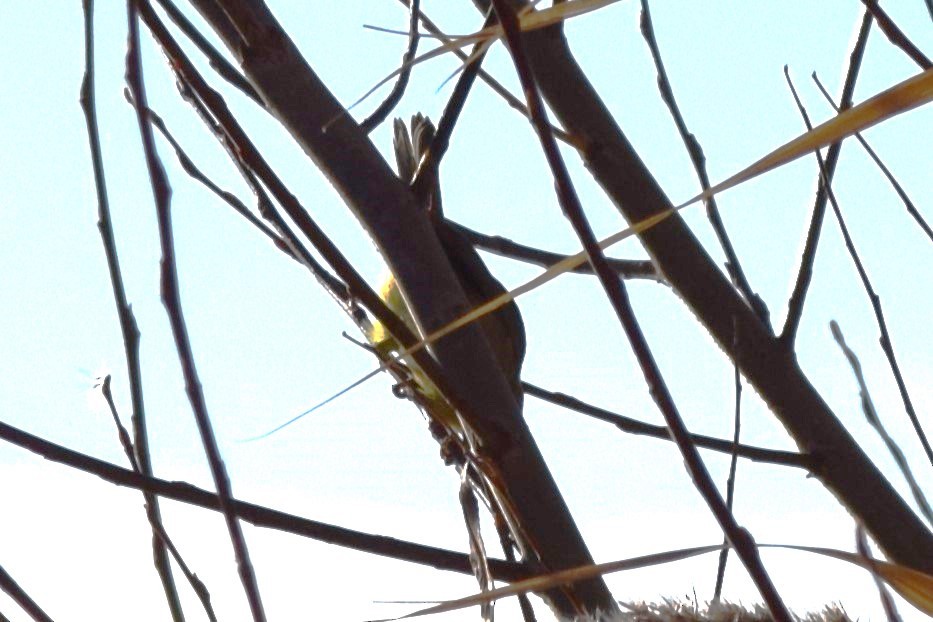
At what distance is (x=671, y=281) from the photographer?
1.74 meters

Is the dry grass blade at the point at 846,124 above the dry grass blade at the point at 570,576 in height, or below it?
above

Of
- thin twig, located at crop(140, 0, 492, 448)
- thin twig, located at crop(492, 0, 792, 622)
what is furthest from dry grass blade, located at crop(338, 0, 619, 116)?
thin twig, located at crop(140, 0, 492, 448)

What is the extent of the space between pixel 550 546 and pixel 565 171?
84 centimetres

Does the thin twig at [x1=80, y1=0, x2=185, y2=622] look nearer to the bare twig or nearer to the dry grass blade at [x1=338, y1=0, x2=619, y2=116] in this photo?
the dry grass blade at [x1=338, y1=0, x2=619, y2=116]

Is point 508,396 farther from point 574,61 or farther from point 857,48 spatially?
point 857,48

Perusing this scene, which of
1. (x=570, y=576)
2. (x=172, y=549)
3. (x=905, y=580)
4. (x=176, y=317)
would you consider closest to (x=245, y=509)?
(x=172, y=549)

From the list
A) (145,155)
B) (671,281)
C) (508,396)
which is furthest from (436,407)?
(145,155)

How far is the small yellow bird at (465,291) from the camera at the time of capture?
233 cm

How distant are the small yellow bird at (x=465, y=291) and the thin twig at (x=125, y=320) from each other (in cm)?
65

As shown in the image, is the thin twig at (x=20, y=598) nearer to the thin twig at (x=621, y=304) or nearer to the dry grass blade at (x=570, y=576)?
the dry grass blade at (x=570, y=576)

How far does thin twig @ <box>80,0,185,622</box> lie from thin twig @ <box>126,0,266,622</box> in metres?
0.24

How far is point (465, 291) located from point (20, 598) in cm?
131

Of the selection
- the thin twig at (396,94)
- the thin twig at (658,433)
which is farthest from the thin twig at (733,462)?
the thin twig at (396,94)

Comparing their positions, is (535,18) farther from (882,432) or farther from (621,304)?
(882,432)
